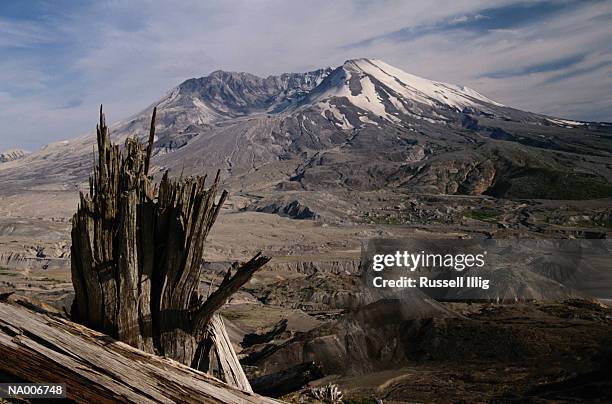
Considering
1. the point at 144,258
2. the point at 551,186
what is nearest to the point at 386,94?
the point at 551,186

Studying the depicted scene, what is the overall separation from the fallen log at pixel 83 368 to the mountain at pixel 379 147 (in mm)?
76023

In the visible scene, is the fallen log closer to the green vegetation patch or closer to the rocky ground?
the rocky ground

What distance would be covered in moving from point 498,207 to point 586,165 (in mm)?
28766

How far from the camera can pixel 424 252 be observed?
3756 centimetres

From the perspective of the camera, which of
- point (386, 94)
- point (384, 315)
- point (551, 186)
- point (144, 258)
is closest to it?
point (144, 258)

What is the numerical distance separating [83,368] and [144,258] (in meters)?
1.21

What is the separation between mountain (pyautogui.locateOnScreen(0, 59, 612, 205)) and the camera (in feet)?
269

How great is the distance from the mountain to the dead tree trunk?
75200 mm

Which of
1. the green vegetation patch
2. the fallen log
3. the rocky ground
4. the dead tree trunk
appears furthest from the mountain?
the fallen log

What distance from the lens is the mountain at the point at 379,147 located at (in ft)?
269

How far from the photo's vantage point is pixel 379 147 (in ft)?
367

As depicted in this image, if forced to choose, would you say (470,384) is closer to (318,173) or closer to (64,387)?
(64,387)

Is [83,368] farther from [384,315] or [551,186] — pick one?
[551,186]

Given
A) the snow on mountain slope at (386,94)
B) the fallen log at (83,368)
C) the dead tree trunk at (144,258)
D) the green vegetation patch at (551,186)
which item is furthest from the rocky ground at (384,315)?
the snow on mountain slope at (386,94)
